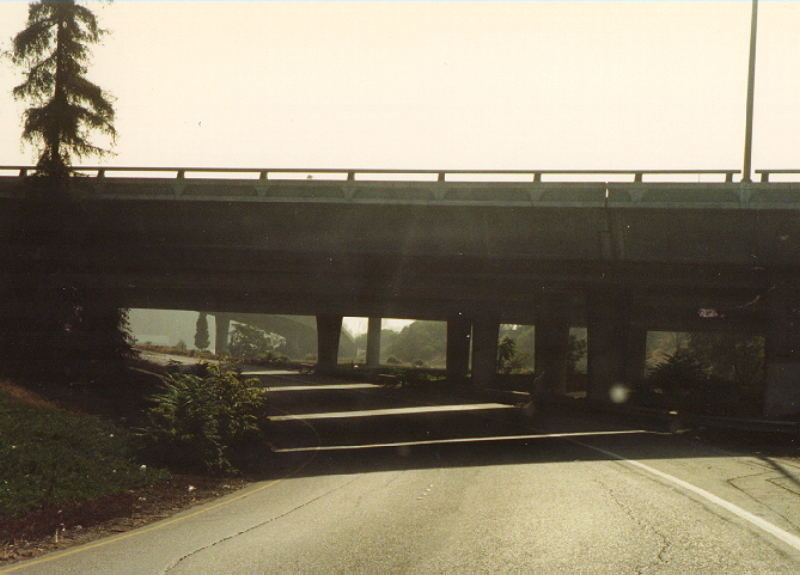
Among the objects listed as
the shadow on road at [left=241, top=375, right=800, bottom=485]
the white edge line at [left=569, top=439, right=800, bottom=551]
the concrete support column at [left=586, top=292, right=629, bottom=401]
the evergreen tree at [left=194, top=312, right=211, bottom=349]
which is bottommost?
the evergreen tree at [left=194, top=312, right=211, bottom=349]

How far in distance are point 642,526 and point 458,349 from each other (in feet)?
164

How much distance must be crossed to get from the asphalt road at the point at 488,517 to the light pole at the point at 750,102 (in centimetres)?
1064

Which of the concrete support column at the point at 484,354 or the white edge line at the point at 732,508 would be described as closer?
the white edge line at the point at 732,508

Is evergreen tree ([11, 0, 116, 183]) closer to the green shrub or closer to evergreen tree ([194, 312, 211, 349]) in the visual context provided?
the green shrub

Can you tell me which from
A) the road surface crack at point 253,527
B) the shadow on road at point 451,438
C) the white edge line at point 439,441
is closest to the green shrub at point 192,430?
the shadow on road at point 451,438

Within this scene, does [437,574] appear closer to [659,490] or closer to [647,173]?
[659,490]

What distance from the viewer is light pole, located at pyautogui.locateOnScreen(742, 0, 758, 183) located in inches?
1072

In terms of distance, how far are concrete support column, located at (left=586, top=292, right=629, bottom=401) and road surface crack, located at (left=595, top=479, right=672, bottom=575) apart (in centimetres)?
2242

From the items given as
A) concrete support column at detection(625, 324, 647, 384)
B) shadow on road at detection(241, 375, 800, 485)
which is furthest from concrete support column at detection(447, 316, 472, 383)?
shadow on road at detection(241, 375, 800, 485)

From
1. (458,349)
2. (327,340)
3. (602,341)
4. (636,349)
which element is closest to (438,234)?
(602,341)

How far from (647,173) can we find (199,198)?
15.6 meters

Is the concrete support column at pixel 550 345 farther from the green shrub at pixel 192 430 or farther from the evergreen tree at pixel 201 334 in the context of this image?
the evergreen tree at pixel 201 334

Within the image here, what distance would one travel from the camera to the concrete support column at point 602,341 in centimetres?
3588

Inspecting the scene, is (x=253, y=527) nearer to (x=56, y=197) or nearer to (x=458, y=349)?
(x=56, y=197)
